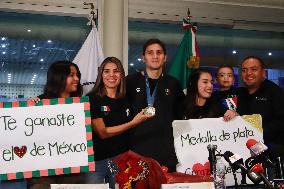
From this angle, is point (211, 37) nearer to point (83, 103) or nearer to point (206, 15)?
point (206, 15)

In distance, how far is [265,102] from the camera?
3.09m

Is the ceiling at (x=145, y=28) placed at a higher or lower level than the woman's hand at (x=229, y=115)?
higher

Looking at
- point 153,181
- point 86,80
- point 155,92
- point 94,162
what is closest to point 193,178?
point 153,181

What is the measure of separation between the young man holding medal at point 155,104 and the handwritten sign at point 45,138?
1.38 feet

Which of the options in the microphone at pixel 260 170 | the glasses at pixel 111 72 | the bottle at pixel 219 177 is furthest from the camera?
the glasses at pixel 111 72

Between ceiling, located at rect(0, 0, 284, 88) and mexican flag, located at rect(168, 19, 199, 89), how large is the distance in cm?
32

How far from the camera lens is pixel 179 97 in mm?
3021

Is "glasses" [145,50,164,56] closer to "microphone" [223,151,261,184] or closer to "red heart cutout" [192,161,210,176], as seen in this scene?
"red heart cutout" [192,161,210,176]

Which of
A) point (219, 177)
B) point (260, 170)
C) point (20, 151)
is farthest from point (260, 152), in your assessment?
point (20, 151)

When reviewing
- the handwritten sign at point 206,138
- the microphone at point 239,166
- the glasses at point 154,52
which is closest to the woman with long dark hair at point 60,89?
the glasses at point 154,52

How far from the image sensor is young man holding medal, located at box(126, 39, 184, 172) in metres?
2.83

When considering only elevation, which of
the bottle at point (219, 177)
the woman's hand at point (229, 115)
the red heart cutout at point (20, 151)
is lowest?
the bottle at point (219, 177)

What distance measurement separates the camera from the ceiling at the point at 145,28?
4.09m

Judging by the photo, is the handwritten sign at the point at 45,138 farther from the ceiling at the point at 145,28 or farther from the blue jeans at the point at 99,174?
the ceiling at the point at 145,28
